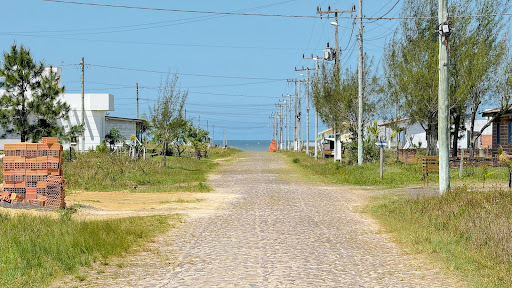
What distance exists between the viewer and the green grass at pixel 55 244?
30.1 ft

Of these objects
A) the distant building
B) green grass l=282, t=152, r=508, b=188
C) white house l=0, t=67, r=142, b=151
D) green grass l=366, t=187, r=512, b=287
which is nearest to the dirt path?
green grass l=366, t=187, r=512, b=287

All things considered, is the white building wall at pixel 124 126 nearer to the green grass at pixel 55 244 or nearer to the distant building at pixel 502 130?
the distant building at pixel 502 130

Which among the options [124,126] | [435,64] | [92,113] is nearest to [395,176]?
[435,64]

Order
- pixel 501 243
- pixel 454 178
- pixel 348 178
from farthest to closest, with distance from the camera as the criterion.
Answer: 1. pixel 348 178
2. pixel 454 178
3. pixel 501 243

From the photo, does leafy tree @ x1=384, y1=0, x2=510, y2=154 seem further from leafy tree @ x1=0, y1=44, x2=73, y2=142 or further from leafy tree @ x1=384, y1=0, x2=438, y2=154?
leafy tree @ x1=0, y1=44, x2=73, y2=142

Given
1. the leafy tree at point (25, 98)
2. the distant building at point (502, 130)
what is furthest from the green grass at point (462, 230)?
the leafy tree at point (25, 98)

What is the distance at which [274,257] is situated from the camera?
10.7 m

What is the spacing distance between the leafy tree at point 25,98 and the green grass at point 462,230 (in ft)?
89.2

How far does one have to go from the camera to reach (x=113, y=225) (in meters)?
13.8

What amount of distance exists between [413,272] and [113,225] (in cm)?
650

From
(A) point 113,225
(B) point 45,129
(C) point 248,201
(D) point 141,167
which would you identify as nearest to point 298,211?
(C) point 248,201

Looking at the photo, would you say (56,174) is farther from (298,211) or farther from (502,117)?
(502,117)

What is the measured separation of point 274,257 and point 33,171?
9.70 m

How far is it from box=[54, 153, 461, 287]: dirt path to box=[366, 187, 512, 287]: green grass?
0.40 meters
